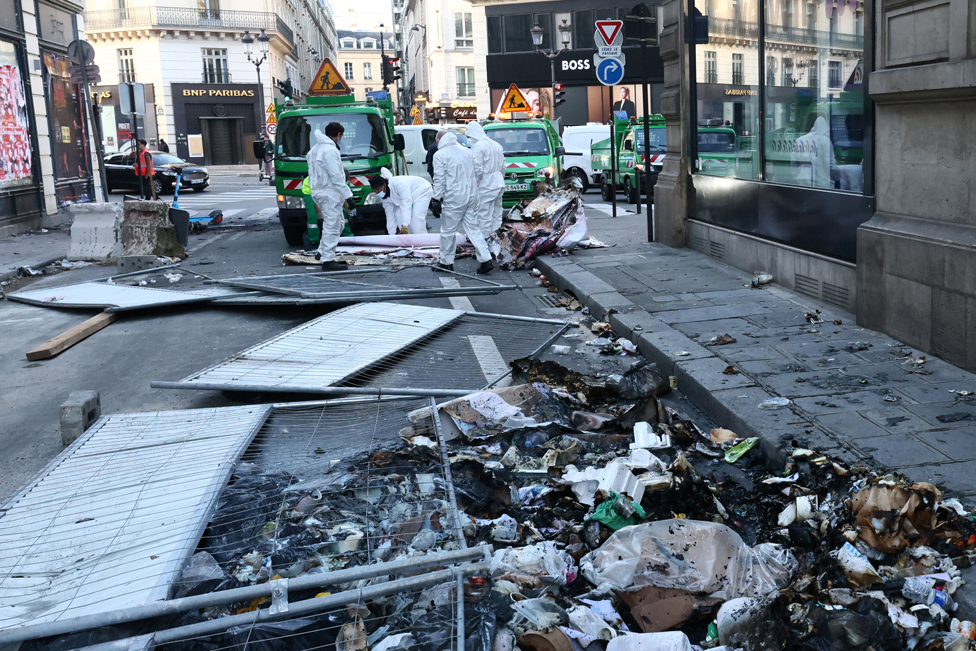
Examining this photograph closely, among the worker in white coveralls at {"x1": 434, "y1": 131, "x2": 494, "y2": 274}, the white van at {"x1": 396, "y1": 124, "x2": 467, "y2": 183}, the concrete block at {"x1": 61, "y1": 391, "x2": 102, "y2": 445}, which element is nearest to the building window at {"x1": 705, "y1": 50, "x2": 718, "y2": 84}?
the worker in white coveralls at {"x1": 434, "y1": 131, "x2": 494, "y2": 274}

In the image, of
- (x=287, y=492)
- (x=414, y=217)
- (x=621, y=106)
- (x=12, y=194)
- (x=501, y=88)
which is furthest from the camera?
(x=501, y=88)

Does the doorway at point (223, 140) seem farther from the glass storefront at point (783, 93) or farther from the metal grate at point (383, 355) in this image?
the metal grate at point (383, 355)

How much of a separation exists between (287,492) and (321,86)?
15.1 metres

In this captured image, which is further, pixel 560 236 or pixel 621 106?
pixel 621 106

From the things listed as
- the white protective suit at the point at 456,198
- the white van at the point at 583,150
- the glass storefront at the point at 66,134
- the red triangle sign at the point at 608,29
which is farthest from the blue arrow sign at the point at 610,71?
the glass storefront at the point at 66,134

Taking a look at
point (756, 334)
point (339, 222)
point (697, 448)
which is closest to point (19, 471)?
point (697, 448)

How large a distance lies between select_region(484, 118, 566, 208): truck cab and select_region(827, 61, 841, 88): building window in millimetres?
11118

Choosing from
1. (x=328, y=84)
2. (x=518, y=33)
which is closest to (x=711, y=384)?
(x=328, y=84)

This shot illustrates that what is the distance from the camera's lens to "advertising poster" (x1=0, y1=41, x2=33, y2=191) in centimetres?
1725

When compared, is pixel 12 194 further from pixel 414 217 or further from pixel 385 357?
pixel 385 357

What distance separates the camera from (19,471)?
4.96m

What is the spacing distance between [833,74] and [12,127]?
15.6 metres

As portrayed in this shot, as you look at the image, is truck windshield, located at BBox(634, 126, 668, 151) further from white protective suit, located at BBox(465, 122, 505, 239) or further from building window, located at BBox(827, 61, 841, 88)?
building window, located at BBox(827, 61, 841, 88)

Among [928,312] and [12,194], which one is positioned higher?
[12,194]
